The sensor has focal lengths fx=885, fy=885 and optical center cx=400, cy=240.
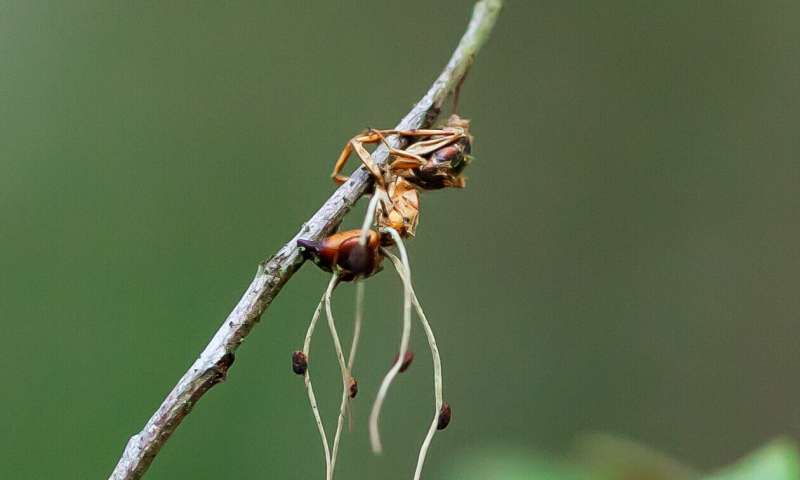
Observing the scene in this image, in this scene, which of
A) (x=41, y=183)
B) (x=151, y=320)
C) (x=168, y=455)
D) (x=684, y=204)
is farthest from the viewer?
(x=684, y=204)

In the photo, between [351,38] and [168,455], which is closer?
[168,455]

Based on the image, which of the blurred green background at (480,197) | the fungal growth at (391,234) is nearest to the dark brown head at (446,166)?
the fungal growth at (391,234)

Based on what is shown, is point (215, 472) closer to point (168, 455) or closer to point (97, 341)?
point (168, 455)

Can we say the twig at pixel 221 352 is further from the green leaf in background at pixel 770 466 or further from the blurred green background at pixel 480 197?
the blurred green background at pixel 480 197

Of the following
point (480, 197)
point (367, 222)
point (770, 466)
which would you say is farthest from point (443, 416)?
point (480, 197)

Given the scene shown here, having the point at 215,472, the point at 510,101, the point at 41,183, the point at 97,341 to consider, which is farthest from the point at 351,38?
the point at 215,472

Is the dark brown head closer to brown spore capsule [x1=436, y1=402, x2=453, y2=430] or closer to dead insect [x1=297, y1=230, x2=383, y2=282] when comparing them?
dead insect [x1=297, y1=230, x2=383, y2=282]
